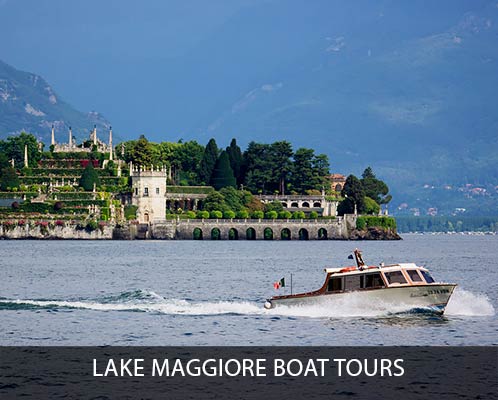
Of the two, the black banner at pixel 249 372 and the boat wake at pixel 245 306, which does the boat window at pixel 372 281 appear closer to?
the boat wake at pixel 245 306

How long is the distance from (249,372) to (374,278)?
1673 centimetres

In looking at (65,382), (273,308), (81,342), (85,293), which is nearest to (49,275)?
(85,293)

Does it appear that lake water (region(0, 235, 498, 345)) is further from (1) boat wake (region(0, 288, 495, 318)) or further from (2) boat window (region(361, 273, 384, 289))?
(2) boat window (region(361, 273, 384, 289))

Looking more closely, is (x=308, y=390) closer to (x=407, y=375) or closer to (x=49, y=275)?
(x=407, y=375)

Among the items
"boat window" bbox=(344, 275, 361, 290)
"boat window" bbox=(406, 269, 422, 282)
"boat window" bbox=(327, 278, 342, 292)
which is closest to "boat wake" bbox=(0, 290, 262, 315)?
"boat window" bbox=(327, 278, 342, 292)

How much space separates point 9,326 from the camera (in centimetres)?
6450

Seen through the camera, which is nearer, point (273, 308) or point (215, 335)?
point (215, 335)

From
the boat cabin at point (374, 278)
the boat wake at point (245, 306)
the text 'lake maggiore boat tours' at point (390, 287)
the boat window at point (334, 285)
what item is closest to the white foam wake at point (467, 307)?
the boat wake at point (245, 306)

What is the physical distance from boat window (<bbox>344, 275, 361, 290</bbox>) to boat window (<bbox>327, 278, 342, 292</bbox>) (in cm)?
34

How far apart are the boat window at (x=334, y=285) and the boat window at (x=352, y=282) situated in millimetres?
336

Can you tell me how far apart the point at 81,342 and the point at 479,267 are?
239 ft

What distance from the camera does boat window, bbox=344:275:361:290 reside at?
6681 cm

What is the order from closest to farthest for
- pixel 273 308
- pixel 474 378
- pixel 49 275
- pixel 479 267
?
pixel 474 378
pixel 273 308
pixel 49 275
pixel 479 267

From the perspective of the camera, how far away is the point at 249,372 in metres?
51.2
